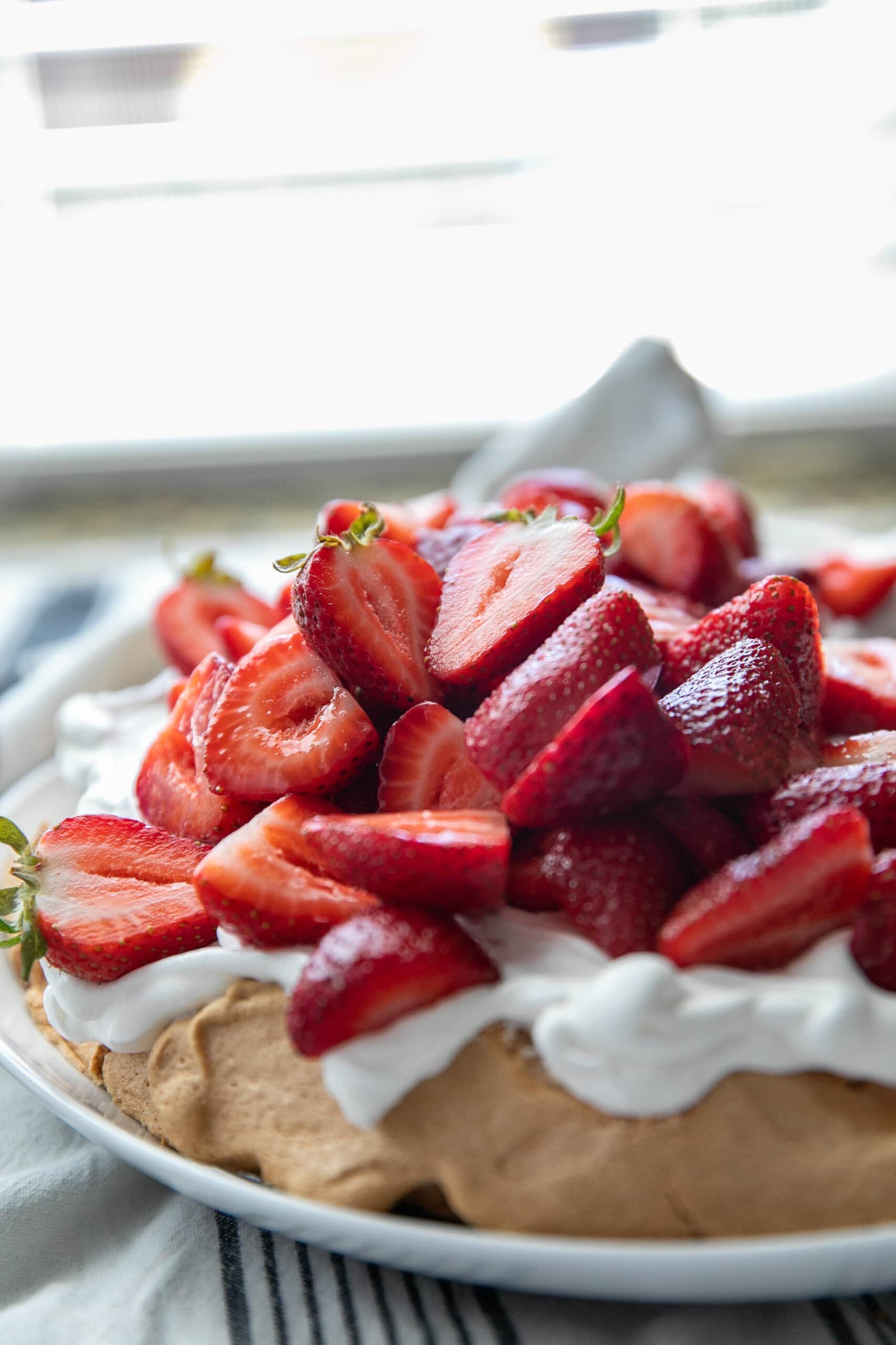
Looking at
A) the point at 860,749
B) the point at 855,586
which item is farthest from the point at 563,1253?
the point at 855,586

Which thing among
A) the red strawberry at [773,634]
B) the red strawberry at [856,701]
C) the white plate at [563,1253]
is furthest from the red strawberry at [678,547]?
the white plate at [563,1253]

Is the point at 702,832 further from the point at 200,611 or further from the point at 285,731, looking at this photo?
the point at 200,611

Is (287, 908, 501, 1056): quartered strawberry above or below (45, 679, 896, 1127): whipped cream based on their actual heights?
above

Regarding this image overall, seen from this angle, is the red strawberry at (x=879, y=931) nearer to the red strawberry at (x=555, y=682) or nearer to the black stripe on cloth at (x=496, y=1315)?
the red strawberry at (x=555, y=682)

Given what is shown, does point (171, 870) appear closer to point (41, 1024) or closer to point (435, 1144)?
point (41, 1024)

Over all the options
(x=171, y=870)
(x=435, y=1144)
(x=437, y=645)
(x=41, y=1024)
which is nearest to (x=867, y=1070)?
(x=435, y=1144)

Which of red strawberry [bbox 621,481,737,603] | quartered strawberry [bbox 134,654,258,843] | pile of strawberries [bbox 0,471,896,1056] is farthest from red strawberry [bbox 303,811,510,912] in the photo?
red strawberry [bbox 621,481,737,603]

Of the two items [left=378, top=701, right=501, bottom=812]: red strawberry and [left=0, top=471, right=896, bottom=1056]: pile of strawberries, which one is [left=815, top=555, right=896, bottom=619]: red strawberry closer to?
[left=0, top=471, right=896, bottom=1056]: pile of strawberries
